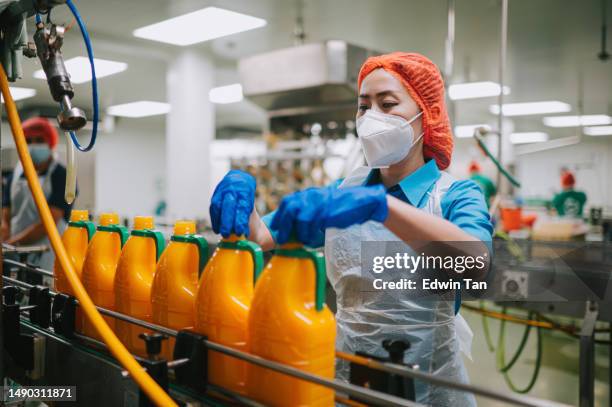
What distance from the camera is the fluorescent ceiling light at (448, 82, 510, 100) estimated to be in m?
6.55

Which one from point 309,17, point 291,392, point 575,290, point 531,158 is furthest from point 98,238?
point 531,158

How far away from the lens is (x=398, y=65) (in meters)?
1.03

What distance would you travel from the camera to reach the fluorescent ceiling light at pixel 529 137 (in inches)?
459

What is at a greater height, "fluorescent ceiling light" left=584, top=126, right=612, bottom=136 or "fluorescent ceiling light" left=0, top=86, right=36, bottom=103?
"fluorescent ceiling light" left=584, top=126, right=612, bottom=136

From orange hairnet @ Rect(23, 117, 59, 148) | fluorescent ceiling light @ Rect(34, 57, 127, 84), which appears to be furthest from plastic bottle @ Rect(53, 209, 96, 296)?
fluorescent ceiling light @ Rect(34, 57, 127, 84)

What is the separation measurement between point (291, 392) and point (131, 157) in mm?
11182

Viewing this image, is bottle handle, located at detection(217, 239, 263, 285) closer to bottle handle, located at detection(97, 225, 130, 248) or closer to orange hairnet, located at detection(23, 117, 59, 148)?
bottle handle, located at detection(97, 225, 130, 248)

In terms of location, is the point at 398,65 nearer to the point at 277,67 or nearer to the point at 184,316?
the point at 184,316

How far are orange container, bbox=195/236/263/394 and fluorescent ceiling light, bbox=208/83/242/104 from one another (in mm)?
6065

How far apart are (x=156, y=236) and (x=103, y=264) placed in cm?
14

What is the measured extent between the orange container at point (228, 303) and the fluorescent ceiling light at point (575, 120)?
10154mm

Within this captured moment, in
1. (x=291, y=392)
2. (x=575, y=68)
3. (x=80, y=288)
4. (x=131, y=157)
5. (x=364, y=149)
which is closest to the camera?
(x=291, y=392)

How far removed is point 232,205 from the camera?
0.76 m

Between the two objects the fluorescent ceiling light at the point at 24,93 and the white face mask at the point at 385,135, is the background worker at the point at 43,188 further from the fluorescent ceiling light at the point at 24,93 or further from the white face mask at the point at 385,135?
the fluorescent ceiling light at the point at 24,93
